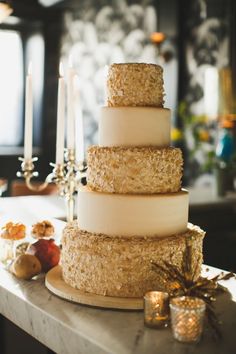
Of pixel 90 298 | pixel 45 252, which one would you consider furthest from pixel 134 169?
pixel 45 252

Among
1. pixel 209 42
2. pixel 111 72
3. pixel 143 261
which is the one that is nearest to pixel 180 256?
pixel 143 261

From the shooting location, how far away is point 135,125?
1961 mm

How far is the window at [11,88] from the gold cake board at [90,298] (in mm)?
7515

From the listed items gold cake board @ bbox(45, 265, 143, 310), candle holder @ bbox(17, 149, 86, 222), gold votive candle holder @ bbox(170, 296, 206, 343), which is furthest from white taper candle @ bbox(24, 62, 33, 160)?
gold votive candle holder @ bbox(170, 296, 206, 343)

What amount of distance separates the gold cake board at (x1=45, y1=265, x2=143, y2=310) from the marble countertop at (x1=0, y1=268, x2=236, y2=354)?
0.06 feet

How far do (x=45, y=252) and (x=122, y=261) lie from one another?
1.54ft

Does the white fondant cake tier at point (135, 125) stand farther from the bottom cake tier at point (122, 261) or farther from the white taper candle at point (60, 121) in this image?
the white taper candle at point (60, 121)

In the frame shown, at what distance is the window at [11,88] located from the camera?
9.18m

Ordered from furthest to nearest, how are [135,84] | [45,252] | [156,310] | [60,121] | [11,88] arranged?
[11,88] → [60,121] → [45,252] → [135,84] → [156,310]

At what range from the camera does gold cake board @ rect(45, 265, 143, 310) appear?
1800mm

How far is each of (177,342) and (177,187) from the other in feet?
2.11

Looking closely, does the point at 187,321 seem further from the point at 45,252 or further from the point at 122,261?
the point at 45,252

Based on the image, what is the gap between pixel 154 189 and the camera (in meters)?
1.93

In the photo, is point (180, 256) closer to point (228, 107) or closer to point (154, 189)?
point (154, 189)
